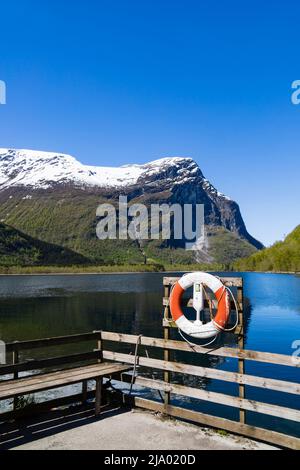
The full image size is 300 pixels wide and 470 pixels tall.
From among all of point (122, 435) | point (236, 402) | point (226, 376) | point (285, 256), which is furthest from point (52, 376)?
point (285, 256)

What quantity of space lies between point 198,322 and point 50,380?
10.6 ft

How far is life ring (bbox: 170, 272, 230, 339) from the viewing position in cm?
869

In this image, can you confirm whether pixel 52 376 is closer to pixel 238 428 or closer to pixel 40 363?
pixel 40 363

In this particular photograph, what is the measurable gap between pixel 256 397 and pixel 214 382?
2947mm

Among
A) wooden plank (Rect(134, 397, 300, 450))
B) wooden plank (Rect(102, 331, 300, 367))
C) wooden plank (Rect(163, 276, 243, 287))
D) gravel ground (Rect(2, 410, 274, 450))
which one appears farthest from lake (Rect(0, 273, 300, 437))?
wooden plank (Rect(163, 276, 243, 287))

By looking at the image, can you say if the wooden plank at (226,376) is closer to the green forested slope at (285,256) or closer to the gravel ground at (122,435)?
the gravel ground at (122,435)

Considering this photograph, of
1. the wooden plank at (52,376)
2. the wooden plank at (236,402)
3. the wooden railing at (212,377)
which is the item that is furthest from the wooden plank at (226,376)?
the wooden plank at (52,376)

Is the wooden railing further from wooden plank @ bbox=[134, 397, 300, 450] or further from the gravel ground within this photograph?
the gravel ground

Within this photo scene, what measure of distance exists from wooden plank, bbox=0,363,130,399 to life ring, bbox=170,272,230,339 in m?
1.74

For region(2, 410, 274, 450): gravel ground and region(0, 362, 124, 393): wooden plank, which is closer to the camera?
region(2, 410, 274, 450): gravel ground

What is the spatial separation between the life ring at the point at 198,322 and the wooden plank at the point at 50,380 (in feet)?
5.71
